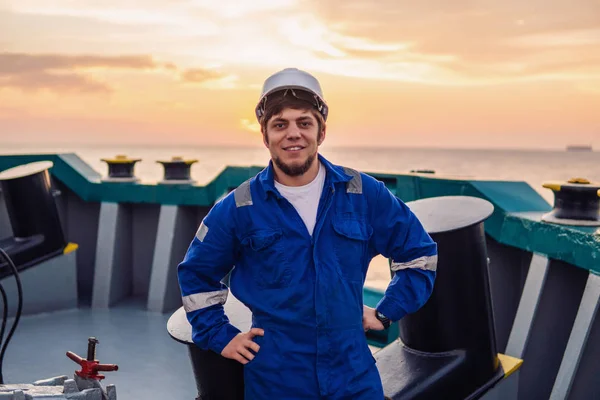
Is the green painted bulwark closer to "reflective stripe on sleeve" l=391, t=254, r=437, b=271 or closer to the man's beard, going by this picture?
"reflective stripe on sleeve" l=391, t=254, r=437, b=271

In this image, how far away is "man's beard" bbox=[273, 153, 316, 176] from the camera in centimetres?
201

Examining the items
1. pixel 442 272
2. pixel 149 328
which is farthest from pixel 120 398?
pixel 442 272

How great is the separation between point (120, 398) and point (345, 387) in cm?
295

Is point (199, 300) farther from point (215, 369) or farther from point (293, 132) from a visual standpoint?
point (293, 132)

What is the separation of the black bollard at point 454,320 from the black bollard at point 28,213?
176 inches

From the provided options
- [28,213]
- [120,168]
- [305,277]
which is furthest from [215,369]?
[120,168]

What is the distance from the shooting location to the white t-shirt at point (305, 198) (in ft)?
6.72

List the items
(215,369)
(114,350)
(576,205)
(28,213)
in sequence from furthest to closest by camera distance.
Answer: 1. (28,213)
2. (114,350)
3. (576,205)
4. (215,369)

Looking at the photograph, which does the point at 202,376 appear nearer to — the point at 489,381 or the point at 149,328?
the point at 489,381

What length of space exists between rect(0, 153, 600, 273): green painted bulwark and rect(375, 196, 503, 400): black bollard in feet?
2.82

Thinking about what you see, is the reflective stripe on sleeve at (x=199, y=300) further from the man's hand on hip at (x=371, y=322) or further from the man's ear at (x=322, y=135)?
the man's ear at (x=322, y=135)

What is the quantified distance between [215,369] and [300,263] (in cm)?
70

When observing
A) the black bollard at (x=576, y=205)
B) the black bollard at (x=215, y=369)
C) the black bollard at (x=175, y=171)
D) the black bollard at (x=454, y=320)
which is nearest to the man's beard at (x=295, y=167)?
the black bollard at (x=215, y=369)

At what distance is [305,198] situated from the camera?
2070 millimetres
